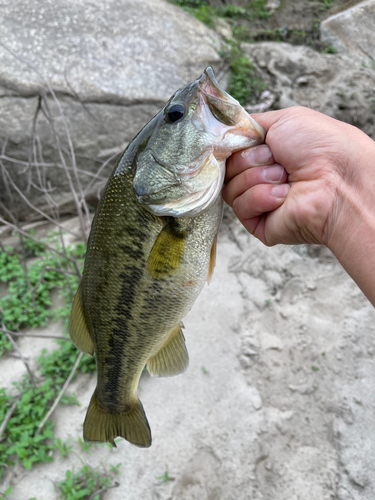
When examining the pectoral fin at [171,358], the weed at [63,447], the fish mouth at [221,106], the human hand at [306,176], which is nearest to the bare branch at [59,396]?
the weed at [63,447]

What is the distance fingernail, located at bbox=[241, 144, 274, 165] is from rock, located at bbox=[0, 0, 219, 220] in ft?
9.09

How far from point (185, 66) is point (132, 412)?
14.3 ft

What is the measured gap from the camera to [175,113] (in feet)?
4.15

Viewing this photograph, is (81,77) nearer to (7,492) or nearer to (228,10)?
(228,10)

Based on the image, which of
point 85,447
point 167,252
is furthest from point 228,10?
point 85,447

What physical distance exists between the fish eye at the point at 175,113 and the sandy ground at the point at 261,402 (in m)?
2.16

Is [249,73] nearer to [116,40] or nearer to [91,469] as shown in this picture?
[116,40]

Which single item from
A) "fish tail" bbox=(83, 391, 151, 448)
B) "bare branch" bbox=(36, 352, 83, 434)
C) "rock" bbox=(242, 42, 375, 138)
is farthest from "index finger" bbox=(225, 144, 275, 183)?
"rock" bbox=(242, 42, 375, 138)

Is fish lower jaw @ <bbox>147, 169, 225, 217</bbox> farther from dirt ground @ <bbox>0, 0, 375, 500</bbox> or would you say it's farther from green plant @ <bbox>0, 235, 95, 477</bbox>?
dirt ground @ <bbox>0, 0, 375, 500</bbox>

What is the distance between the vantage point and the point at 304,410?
2.52 metres

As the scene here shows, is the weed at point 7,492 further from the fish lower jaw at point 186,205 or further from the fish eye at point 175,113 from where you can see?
the fish eye at point 175,113

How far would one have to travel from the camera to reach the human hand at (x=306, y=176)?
1.27 meters

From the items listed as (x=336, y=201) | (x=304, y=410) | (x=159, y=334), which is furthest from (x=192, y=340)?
(x=336, y=201)

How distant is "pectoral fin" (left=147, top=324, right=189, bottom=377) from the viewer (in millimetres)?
1642
